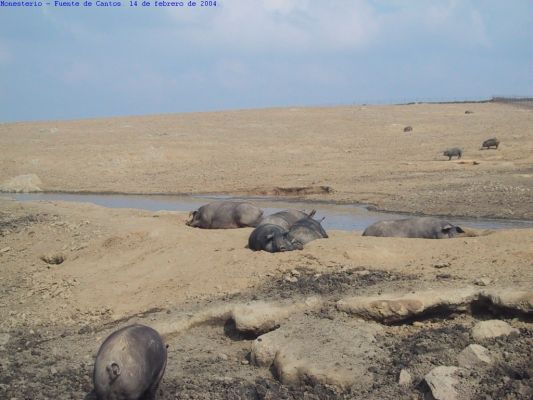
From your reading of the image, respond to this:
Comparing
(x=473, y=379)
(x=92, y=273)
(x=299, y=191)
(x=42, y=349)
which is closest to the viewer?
(x=473, y=379)

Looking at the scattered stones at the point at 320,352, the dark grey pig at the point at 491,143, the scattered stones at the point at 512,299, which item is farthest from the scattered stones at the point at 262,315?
the dark grey pig at the point at 491,143

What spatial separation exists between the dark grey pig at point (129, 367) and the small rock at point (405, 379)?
7.52 ft

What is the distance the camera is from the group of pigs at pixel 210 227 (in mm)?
5645

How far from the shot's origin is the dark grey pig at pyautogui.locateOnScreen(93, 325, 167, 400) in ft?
18.4

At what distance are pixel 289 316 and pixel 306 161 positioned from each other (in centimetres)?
1861

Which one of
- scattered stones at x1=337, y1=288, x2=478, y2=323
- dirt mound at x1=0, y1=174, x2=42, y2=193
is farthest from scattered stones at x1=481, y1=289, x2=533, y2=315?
dirt mound at x1=0, y1=174, x2=42, y2=193

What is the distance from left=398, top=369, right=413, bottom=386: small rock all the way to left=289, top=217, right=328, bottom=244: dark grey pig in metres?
4.36

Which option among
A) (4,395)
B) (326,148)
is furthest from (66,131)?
(4,395)

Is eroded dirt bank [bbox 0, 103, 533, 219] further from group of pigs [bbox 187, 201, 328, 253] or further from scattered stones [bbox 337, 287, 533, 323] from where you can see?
scattered stones [bbox 337, 287, 533, 323]

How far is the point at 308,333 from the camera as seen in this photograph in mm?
6902

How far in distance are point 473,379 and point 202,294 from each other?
154 inches

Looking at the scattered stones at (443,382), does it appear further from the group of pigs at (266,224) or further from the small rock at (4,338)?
the small rock at (4,338)

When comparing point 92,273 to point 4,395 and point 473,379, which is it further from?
point 473,379

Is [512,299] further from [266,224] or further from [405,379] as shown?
[266,224]
